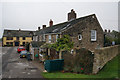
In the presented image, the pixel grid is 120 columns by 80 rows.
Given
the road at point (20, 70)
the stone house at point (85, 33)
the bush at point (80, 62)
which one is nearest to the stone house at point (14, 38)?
the road at point (20, 70)

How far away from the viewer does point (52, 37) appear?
61.9 ft

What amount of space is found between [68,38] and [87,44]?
375cm

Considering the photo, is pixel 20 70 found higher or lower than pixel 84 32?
lower

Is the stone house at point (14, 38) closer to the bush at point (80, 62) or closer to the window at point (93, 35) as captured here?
the window at point (93, 35)

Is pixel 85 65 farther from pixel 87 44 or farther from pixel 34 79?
pixel 87 44

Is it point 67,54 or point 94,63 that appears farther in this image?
point 67,54

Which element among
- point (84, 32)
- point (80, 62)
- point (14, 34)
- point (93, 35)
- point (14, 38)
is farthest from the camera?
point (14, 34)

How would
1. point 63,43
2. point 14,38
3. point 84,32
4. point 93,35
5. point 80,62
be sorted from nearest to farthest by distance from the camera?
1. point 80,62
2. point 63,43
3. point 84,32
4. point 93,35
5. point 14,38

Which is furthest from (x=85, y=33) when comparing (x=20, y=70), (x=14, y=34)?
(x=14, y=34)

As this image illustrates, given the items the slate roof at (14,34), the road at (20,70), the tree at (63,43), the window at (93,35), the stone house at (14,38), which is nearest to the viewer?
the road at (20,70)

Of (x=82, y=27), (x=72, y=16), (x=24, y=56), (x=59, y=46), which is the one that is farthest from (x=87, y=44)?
(x=24, y=56)

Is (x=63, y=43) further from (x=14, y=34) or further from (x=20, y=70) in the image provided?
(x=14, y=34)

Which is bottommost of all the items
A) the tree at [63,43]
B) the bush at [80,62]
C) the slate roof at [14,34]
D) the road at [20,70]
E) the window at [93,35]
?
the road at [20,70]

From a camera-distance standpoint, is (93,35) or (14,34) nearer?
(93,35)
